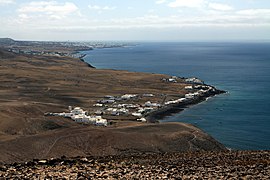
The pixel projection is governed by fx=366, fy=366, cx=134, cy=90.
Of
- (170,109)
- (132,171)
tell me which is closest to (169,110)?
(170,109)

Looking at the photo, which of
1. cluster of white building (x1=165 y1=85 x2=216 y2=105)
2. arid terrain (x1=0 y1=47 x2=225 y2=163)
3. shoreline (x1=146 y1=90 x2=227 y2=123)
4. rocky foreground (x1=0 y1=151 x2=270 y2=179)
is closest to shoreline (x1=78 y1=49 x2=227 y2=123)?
shoreline (x1=146 y1=90 x2=227 y2=123)

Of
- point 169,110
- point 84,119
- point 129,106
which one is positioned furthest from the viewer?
point 129,106

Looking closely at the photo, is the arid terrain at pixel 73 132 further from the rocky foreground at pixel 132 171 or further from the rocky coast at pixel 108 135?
the rocky foreground at pixel 132 171

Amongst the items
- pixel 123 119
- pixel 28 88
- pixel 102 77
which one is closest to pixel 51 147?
pixel 123 119

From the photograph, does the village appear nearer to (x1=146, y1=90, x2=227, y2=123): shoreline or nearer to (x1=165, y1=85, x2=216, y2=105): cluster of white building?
(x1=165, y1=85, x2=216, y2=105): cluster of white building

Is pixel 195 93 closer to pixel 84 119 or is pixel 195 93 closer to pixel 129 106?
pixel 129 106

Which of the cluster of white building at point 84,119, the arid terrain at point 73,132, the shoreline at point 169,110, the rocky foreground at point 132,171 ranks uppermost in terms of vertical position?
the rocky foreground at point 132,171

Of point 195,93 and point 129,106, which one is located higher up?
point 195,93

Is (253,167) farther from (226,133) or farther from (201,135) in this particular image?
(226,133)

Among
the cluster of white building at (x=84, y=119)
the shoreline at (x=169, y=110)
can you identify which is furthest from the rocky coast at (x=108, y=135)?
the cluster of white building at (x=84, y=119)
